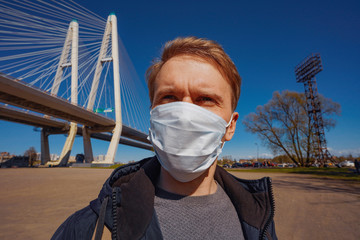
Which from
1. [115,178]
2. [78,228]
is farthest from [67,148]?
[78,228]

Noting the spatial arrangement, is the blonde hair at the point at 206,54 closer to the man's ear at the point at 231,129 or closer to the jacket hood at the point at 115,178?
the man's ear at the point at 231,129

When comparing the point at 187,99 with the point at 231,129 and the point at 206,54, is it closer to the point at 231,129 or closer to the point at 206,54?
the point at 206,54

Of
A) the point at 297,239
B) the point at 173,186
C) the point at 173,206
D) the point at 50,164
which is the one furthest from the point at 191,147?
the point at 50,164

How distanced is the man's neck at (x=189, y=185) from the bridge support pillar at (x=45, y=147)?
46.9 m

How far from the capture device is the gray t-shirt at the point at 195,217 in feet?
3.62

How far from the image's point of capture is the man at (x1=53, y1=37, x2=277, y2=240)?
1.09 m

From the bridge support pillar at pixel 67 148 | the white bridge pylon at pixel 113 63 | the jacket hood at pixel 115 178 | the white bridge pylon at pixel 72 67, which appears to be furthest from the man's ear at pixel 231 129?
the bridge support pillar at pixel 67 148

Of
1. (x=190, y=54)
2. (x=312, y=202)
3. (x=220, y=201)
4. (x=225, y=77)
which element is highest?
(x=190, y=54)

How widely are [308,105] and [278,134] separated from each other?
6.92m

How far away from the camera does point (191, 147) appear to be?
1.32 metres

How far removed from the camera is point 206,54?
149cm

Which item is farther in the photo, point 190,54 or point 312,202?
point 312,202

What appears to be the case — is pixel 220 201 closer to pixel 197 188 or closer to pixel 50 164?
pixel 197 188

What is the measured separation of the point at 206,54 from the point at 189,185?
3.43 feet
